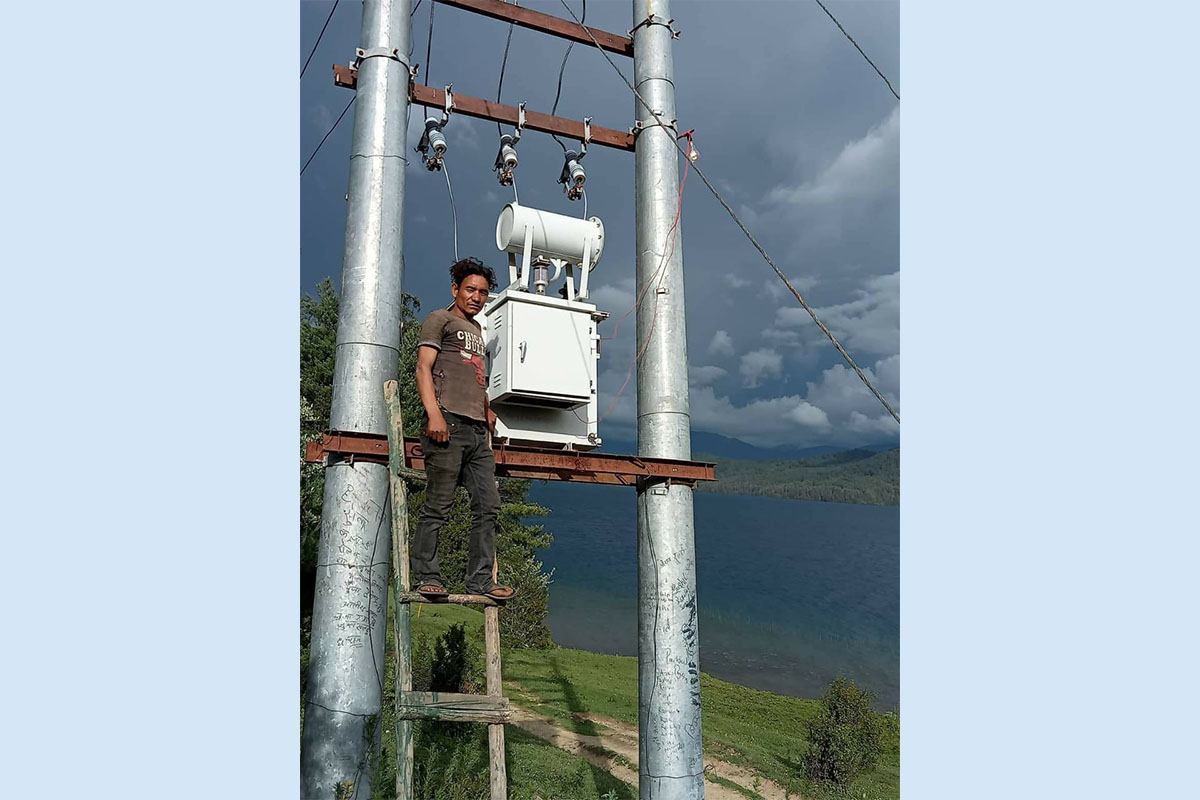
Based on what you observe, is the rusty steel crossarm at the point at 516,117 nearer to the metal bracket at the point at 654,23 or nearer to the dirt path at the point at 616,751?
the metal bracket at the point at 654,23

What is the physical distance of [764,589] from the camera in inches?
2126

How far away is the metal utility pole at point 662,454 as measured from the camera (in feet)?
21.7

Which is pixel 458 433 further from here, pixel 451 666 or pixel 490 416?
pixel 451 666

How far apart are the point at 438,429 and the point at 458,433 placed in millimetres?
199

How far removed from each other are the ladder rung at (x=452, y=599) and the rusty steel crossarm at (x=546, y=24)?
207 inches

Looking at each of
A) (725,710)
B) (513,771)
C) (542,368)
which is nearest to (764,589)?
(725,710)

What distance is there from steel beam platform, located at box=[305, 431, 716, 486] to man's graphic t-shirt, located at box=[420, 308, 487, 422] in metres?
0.49

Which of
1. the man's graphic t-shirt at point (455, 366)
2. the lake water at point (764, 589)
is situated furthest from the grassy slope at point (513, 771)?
the lake water at point (764, 589)

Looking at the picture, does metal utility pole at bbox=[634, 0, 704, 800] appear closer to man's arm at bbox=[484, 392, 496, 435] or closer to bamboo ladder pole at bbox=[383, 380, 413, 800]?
man's arm at bbox=[484, 392, 496, 435]

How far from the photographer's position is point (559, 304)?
695 centimetres

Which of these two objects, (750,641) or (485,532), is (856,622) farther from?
(485,532)

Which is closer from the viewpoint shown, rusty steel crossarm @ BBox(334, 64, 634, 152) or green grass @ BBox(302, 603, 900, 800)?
rusty steel crossarm @ BBox(334, 64, 634, 152)

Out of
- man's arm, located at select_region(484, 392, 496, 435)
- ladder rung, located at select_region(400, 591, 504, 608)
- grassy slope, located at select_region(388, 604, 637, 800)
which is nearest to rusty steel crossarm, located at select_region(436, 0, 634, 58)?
man's arm, located at select_region(484, 392, 496, 435)

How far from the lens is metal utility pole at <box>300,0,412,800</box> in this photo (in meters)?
5.72
